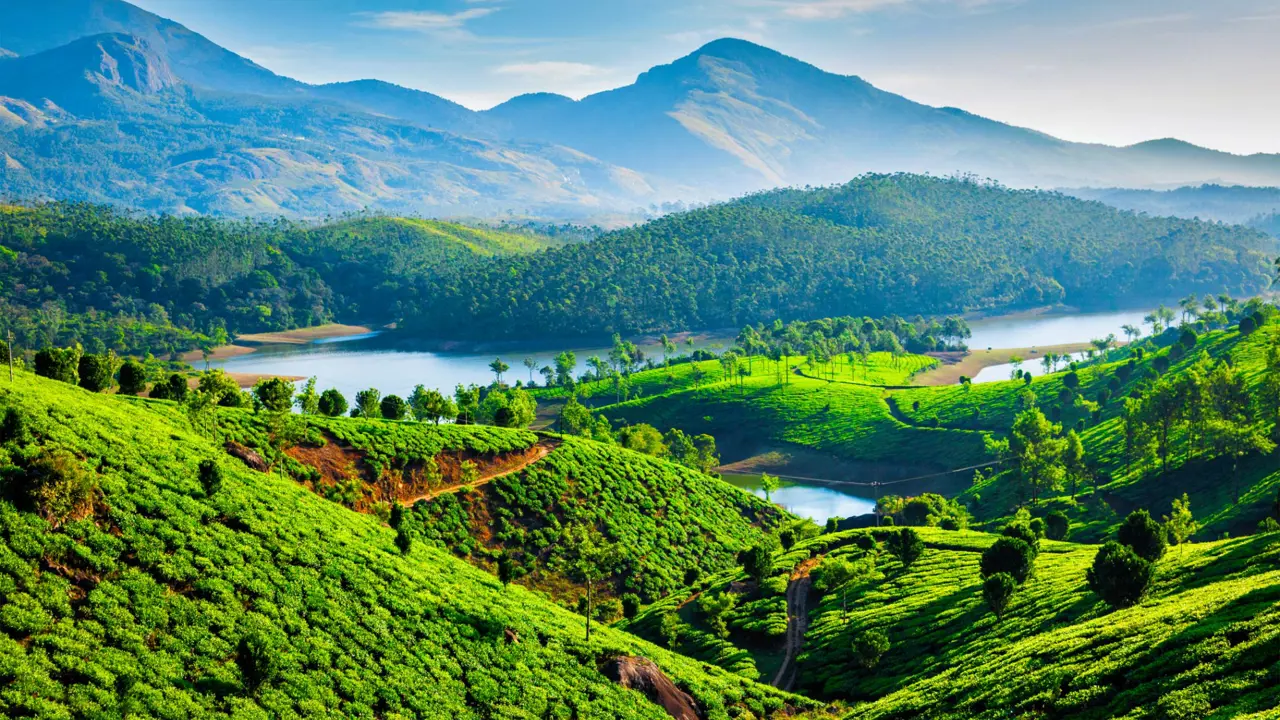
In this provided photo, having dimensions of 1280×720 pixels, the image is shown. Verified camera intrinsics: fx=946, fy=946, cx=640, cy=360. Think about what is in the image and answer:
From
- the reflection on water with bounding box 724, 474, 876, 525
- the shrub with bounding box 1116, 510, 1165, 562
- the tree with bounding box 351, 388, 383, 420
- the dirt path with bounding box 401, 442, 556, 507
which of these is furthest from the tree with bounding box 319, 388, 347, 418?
the reflection on water with bounding box 724, 474, 876, 525

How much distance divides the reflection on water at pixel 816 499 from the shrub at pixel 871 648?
82.5 metres

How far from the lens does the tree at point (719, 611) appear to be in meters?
73.4

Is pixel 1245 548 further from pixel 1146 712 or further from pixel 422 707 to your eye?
pixel 422 707

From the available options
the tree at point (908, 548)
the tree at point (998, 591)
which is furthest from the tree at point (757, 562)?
the tree at point (998, 591)

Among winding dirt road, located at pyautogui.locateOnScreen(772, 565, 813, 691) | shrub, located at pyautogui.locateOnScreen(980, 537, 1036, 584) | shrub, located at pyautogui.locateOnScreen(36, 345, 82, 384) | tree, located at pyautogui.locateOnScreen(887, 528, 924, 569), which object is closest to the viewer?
winding dirt road, located at pyautogui.locateOnScreen(772, 565, 813, 691)

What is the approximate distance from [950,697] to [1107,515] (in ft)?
243

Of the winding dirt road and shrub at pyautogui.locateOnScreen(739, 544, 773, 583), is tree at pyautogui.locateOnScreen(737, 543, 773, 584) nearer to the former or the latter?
shrub at pyautogui.locateOnScreen(739, 544, 773, 583)

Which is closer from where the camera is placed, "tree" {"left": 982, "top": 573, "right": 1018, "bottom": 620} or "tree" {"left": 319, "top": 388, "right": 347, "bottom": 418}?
"tree" {"left": 982, "top": 573, "right": 1018, "bottom": 620}

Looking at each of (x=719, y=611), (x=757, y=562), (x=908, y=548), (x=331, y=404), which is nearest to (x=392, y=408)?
(x=331, y=404)

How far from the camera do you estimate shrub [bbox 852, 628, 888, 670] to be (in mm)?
62500

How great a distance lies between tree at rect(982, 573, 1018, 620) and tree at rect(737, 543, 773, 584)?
71.4 ft

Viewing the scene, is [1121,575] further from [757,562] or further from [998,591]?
[757,562]

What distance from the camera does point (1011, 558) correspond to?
6706 cm

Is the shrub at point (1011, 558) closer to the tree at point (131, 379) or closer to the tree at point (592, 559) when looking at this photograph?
the tree at point (592, 559)
